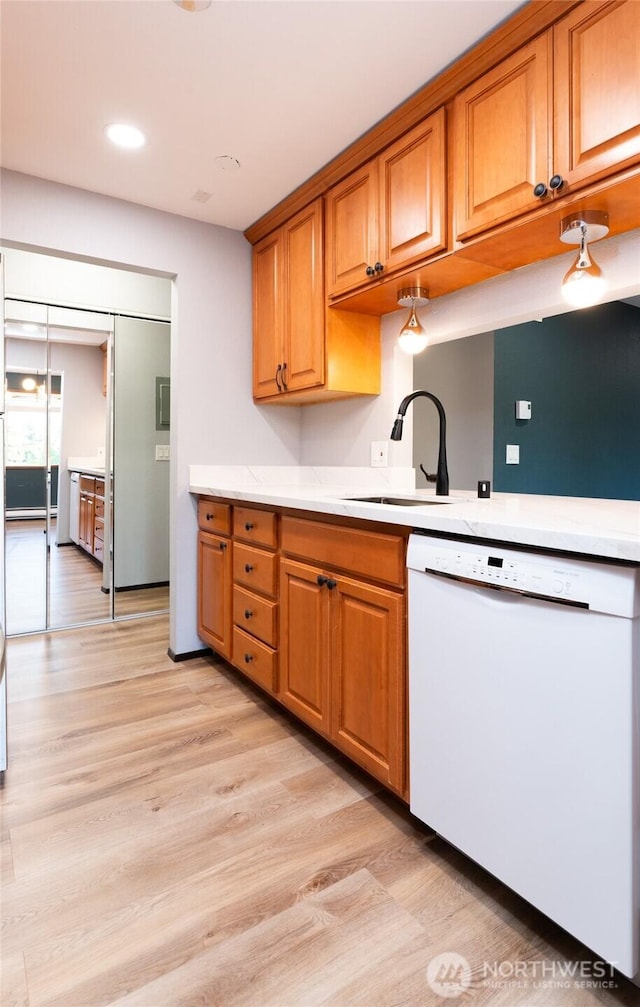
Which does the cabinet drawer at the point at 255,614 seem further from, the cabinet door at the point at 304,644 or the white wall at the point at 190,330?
the white wall at the point at 190,330

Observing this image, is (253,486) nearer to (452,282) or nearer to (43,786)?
(452,282)

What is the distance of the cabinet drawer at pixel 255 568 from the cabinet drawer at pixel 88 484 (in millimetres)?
1805

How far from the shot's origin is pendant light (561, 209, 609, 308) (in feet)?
4.99

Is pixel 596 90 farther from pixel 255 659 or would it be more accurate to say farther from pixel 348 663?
pixel 255 659

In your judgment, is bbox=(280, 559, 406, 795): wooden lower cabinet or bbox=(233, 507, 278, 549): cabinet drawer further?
bbox=(233, 507, 278, 549): cabinet drawer

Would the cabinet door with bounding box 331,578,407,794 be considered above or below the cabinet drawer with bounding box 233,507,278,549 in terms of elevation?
below

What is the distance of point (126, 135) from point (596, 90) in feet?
5.57

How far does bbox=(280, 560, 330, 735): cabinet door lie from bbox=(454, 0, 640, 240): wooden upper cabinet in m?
1.28

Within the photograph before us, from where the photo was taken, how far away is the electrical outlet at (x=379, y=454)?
2.61 m

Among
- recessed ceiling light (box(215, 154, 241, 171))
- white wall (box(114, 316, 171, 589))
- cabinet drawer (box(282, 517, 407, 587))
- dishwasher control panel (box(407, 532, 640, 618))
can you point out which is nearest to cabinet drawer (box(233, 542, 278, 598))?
cabinet drawer (box(282, 517, 407, 587))

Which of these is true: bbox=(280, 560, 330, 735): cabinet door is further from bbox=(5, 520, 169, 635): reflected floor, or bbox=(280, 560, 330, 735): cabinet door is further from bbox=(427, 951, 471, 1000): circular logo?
bbox=(5, 520, 169, 635): reflected floor

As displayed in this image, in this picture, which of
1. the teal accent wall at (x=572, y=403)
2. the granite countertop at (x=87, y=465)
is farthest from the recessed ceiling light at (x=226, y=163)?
the granite countertop at (x=87, y=465)

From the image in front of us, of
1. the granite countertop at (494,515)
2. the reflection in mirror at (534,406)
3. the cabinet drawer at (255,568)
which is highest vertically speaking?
the reflection in mirror at (534,406)

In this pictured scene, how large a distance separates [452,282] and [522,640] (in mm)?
1505
